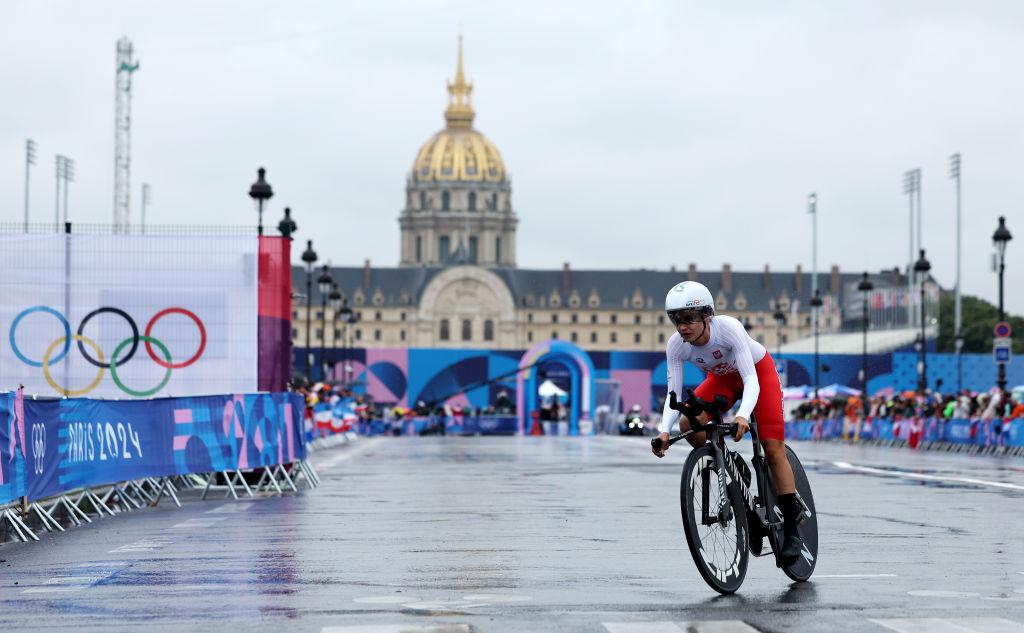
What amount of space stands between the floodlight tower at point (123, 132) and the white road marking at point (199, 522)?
94.4 metres

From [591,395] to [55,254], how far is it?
62.5 meters

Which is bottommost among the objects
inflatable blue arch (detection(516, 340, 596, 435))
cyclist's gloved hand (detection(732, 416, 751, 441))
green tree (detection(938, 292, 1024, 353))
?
inflatable blue arch (detection(516, 340, 596, 435))

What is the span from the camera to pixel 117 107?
375 ft

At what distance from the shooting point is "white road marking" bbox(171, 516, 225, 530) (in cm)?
1617

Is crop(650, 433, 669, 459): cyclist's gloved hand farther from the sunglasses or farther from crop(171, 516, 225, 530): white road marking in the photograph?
crop(171, 516, 225, 530): white road marking

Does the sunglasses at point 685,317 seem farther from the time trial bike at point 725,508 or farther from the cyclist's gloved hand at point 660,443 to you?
the cyclist's gloved hand at point 660,443

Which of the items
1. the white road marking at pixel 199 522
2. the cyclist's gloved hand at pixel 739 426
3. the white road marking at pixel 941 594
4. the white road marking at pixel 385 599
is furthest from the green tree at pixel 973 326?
the white road marking at pixel 385 599

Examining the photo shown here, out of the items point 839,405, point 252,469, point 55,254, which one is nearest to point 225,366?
point 55,254

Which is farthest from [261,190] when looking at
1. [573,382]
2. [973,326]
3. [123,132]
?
[973,326]

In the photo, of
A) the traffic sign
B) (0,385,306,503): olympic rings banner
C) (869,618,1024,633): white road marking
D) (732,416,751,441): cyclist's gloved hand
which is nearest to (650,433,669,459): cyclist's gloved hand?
(732,416,751,441): cyclist's gloved hand

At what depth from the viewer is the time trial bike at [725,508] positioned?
369 inches

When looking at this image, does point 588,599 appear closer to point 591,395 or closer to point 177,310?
point 177,310

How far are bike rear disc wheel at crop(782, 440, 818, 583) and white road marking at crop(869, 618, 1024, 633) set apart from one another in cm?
168

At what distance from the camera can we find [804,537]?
10156 mm
